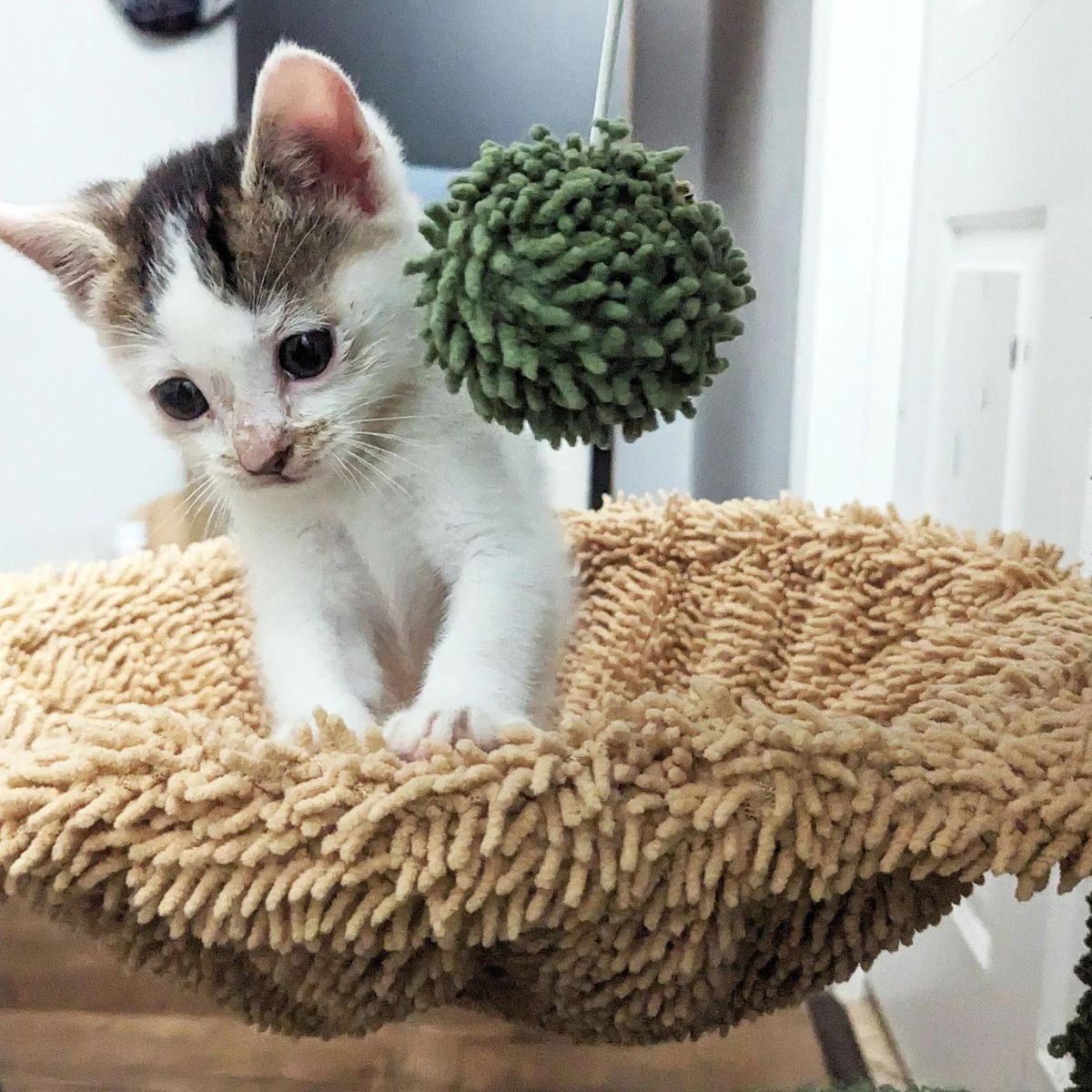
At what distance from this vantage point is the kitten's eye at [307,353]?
23.8 inches

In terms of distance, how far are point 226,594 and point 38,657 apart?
17 cm

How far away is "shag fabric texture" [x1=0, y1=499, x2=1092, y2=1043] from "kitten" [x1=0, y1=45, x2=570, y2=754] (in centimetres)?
10

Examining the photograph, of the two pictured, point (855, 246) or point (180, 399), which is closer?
point (180, 399)

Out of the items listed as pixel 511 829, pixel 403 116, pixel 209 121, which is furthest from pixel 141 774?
pixel 209 121

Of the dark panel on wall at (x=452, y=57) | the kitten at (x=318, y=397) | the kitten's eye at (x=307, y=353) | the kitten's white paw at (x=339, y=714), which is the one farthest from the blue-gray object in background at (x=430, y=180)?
the kitten's white paw at (x=339, y=714)

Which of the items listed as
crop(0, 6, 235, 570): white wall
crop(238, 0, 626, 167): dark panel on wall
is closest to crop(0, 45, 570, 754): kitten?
crop(238, 0, 626, 167): dark panel on wall

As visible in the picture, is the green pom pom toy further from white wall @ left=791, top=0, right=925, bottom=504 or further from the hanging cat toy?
white wall @ left=791, top=0, right=925, bottom=504

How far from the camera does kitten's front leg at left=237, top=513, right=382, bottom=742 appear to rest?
708 millimetres

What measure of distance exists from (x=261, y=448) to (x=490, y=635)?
0.18 m

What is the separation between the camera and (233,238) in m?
0.63

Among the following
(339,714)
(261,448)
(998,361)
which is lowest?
(339,714)

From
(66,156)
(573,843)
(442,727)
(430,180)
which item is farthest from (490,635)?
(66,156)

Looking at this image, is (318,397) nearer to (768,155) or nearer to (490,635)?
(490,635)

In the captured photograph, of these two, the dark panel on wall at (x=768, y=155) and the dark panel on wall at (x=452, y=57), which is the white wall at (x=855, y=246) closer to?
the dark panel on wall at (x=768, y=155)
